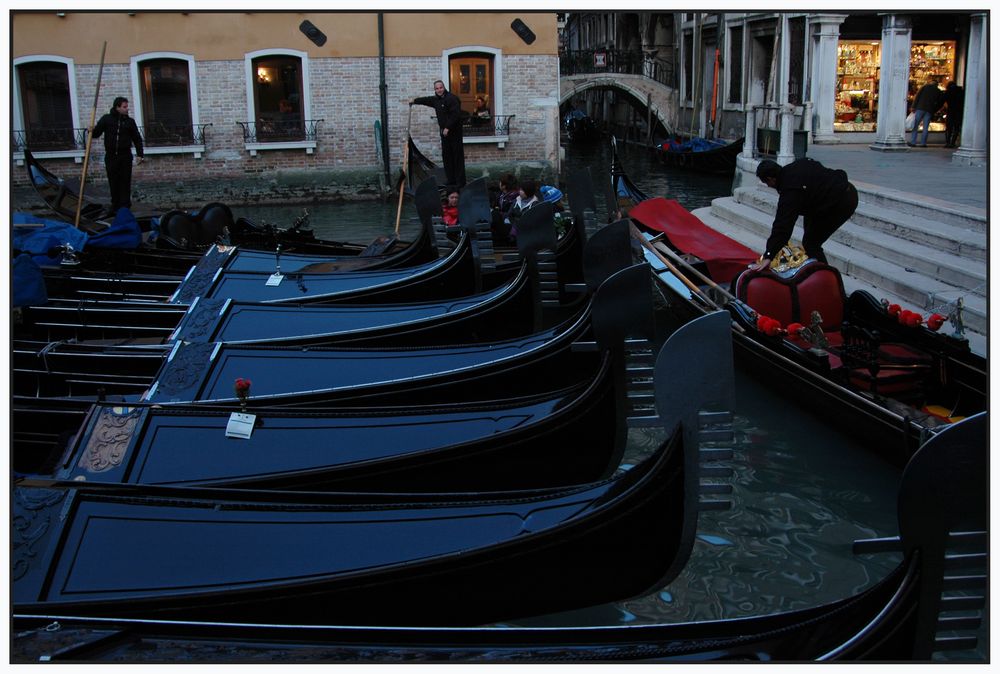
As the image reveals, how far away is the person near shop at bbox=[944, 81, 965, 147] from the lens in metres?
7.59

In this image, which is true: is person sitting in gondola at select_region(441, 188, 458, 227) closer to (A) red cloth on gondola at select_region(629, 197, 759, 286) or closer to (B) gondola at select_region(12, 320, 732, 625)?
(A) red cloth on gondola at select_region(629, 197, 759, 286)

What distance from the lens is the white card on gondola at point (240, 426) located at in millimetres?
1931

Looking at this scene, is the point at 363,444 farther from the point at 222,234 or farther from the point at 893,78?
the point at 893,78

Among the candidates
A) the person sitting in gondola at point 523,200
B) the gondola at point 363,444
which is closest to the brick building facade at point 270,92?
the person sitting in gondola at point 523,200

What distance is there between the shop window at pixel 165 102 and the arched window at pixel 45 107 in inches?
20.5

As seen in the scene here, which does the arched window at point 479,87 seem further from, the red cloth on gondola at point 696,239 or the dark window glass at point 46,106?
the red cloth on gondola at point 696,239

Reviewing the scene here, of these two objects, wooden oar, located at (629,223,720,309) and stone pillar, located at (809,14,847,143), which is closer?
wooden oar, located at (629,223,720,309)

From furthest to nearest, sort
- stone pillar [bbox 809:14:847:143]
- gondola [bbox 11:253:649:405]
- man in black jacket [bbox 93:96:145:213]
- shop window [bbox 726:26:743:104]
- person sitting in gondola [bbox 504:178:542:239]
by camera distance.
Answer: shop window [bbox 726:26:743:104], stone pillar [bbox 809:14:847:143], man in black jacket [bbox 93:96:145:213], person sitting in gondola [bbox 504:178:542:239], gondola [bbox 11:253:649:405]

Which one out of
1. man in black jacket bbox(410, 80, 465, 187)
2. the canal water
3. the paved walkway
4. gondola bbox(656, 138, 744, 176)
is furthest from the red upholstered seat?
gondola bbox(656, 138, 744, 176)

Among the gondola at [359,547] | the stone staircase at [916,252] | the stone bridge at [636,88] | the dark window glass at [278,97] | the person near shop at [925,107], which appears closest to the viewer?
the gondola at [359,547]

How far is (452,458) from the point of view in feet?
6.37

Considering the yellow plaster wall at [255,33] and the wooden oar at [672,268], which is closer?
the wooden oar at [672,268]

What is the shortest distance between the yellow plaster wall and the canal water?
5.43m

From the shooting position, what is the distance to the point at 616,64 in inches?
509
